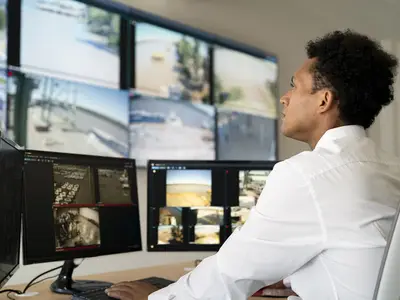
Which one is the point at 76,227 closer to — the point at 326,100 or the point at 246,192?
the point at 246,192

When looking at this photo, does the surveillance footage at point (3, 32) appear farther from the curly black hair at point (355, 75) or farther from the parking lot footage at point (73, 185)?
the curly black hair at point (355, 75)

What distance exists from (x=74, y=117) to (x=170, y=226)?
2.74 feet

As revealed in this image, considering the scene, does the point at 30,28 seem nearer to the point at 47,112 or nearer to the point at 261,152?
the point at 47,112

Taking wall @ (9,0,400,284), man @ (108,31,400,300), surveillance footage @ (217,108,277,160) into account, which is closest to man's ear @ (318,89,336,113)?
man @ (108,31,400,300)

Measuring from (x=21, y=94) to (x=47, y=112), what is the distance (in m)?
0.14

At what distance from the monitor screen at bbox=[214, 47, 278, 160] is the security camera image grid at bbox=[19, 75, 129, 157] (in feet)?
2.38

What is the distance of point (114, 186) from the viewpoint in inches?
62.8

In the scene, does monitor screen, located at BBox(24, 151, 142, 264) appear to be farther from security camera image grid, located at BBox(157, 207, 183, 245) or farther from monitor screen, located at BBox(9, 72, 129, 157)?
monitor screen, located at BBox(9, 72, 129, 157)

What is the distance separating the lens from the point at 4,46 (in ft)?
6.57

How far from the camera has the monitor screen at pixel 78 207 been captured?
1.33 meters

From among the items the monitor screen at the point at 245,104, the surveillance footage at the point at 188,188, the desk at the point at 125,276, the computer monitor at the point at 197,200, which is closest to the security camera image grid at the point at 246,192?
the computer monitor at the point at 197,200

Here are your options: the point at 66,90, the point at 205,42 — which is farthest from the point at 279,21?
the point at 66,90

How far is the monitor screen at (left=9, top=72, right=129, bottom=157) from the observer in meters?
2.07

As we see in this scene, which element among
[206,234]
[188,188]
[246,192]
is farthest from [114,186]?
[246,192]
